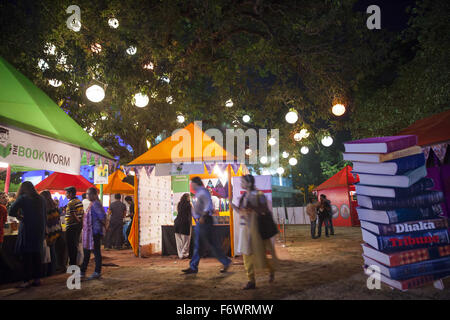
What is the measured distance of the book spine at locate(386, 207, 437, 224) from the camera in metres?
4.07

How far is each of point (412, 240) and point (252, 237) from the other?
2.29m

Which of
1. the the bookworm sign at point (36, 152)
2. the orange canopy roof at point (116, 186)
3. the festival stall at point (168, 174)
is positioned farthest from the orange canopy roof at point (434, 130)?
the orange canopy roof at point (116, 186)

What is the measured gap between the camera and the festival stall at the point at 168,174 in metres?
8.88

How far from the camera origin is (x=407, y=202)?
4.21 metres

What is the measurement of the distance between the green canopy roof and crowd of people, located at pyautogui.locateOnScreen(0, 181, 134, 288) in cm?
115

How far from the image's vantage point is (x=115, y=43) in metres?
9.95

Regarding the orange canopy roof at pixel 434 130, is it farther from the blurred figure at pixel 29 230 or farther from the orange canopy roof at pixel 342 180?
the orange canopy roof at pixel 342 180

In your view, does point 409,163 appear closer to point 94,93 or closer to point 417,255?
point 417,255

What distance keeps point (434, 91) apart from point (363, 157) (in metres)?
7.11

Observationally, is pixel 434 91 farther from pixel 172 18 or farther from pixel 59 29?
pixel 59 29

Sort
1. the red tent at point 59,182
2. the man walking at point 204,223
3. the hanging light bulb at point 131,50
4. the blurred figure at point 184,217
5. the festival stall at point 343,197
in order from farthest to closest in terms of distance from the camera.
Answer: the festival stall at point 343,197 → the red tent at point 59,182 → the hanging light bulb at point 131,50 → the blurred figure at point 184,217 → the man walking at point 204,223

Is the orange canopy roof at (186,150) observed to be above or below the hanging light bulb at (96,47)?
below

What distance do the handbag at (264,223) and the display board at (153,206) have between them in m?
5.83

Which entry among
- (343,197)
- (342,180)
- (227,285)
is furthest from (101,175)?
(343,197)
